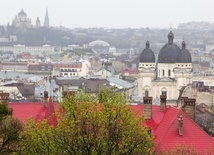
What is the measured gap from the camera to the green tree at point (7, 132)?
25.1 m

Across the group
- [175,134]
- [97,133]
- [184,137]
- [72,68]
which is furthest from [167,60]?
[97,133]

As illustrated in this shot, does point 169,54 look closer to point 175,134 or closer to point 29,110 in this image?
point 29,110

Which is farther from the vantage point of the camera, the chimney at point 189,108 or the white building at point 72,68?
the white building at point 72,68

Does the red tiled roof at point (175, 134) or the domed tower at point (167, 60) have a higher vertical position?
the domed tower at point (167, 60)

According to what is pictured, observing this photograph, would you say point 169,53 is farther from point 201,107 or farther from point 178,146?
point 178,146

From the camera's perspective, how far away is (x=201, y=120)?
5034cm

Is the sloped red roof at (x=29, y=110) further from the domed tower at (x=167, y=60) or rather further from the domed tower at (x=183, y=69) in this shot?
the domed tower at (x=167, y=60)

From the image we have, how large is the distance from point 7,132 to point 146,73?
2410 inches

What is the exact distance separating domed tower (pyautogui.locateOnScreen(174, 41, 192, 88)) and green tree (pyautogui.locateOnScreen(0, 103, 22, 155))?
2301 inches

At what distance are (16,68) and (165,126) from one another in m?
120

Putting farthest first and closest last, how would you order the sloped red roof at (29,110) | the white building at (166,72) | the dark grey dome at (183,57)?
→ 1. the white building at (166,72)
2. the dark grey dome at (183,57)
3. the sloped red roof at (29,110)

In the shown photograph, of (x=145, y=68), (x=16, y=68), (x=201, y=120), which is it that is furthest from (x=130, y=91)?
(x=16, y=68)

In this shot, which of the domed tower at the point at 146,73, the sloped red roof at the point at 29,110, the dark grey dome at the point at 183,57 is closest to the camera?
the sloped red roof at the point at 29,110

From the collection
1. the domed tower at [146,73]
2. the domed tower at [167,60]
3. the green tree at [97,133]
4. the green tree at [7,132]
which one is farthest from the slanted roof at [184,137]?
the domed tower at [146,73]
